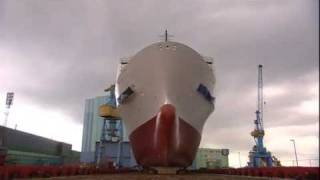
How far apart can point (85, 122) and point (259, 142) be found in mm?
42469

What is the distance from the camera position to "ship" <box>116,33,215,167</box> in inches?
764

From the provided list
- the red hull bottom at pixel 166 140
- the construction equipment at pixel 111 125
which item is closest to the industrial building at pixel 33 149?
the construction equipment at pixel 111 125

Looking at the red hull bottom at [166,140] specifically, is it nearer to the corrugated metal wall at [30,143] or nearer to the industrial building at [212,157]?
the corrugated metal wall at [30,143]

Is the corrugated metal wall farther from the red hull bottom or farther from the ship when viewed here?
the red hull bottom

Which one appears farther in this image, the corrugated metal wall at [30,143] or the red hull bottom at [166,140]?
the corrugated metal wall at [30,143]

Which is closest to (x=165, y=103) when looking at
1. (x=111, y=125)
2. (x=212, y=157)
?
(x=111, y=125)

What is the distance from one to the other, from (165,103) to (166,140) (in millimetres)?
2529

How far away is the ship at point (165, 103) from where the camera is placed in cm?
1941

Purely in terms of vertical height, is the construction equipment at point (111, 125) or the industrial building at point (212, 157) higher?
the construction equipment at point (111, 125)

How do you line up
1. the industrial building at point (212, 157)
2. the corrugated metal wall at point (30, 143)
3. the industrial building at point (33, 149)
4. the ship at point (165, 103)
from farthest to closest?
the industrial building at point (212, 157) → the corrugated metal wall at point (30, 143) → the industrial building at point (33, 149) → the ship at point (165, 103)

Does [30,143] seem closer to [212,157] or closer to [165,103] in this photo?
[212,157]

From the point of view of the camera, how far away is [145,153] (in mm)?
21219

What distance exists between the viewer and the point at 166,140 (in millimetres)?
18984

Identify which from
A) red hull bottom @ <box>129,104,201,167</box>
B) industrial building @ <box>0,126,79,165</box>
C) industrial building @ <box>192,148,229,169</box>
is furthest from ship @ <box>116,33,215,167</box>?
industrial building @ <box>192,148,229,169</box>
